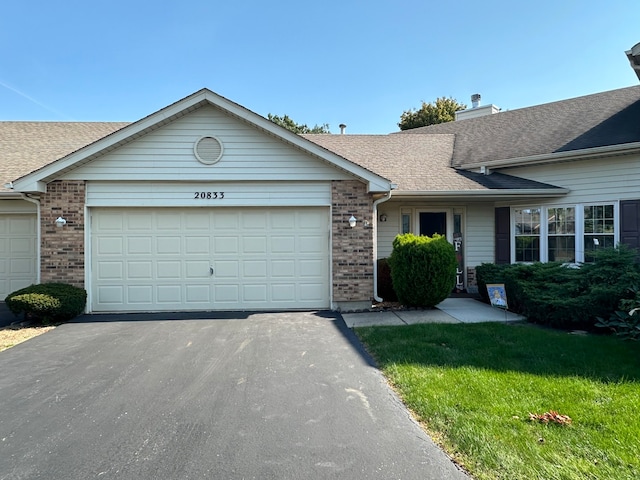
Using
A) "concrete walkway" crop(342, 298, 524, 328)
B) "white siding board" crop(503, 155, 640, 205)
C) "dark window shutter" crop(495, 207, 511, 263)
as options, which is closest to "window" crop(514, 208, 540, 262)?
"dark window shutter" crop(495, 207, 511, 263)

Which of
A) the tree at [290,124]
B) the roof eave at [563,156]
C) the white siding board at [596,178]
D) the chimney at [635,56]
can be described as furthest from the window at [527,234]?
the tree at [290,124]

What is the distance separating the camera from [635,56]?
8.96m

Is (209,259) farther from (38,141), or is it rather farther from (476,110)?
(476,110)

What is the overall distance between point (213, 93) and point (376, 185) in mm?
4158

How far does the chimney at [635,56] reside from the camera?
8.78m

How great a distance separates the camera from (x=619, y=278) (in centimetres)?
723

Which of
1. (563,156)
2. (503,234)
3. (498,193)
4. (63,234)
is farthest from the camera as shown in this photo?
(503,234)

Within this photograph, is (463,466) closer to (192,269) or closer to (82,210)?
(192,269)

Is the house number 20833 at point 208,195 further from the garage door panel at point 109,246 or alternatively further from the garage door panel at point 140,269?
the garage door panel at point 109,246

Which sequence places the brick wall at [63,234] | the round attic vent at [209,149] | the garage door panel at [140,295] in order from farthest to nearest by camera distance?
the garage door panel at [140,295] < the round attic vent at [209,149] < the brick wall at [63,234]

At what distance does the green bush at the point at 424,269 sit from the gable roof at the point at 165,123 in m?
1.50

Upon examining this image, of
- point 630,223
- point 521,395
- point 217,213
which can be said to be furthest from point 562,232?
point 217,213

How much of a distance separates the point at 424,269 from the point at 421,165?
4.76m

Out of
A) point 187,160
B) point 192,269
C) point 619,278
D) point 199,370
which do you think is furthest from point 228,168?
point 619,278
